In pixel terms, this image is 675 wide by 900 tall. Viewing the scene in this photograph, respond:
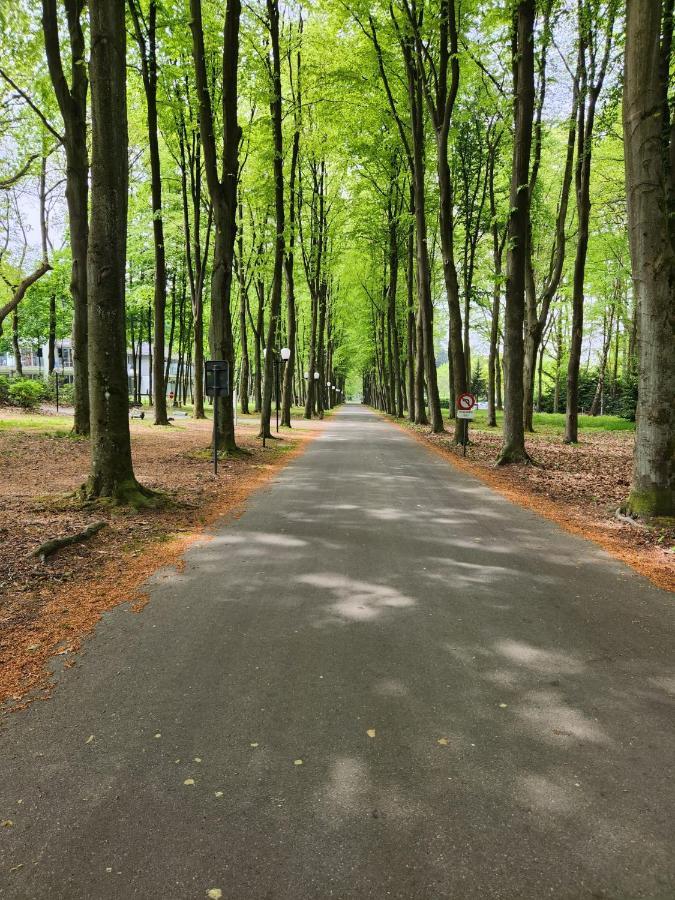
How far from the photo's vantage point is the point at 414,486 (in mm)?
10469

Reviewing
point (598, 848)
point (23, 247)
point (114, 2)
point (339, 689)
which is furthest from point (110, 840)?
point (23, 247)

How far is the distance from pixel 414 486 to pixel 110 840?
342 inches

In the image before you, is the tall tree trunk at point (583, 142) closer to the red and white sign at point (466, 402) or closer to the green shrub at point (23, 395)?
the red and white sign at point (466, 402)

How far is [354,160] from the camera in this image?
982 inches

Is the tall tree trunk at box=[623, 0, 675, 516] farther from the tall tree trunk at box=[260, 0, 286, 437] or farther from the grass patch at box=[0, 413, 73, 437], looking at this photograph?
the grass patch at box=[0, 413, 73, 437]

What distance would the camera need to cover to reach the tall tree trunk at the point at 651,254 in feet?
23.3

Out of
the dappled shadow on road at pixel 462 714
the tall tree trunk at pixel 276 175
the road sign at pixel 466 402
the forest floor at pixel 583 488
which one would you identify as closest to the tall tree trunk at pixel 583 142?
the forest floor at pixel 583 488

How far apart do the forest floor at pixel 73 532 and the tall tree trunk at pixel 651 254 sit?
5.75m

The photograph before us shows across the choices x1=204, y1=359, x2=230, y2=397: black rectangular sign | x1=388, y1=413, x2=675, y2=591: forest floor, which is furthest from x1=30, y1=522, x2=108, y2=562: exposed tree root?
x1=388, y1=413, x2=675, y2=591: forest floor

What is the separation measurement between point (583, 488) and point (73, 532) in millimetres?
8504

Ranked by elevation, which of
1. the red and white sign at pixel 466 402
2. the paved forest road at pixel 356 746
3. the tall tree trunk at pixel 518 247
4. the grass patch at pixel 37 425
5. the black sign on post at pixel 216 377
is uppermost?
the tall tree trunk at pixel 518 247

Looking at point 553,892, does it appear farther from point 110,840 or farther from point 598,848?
point 110,840

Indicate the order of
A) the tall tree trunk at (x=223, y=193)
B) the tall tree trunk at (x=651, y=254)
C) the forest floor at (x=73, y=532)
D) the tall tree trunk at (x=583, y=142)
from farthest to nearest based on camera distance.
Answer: the tall tree trunk at (x=583, y=142)
the tall tree trunk at (x=223, y=193)
the tall tree trunk at (x=651, y=254)
the forest floor at (x=73, y=532)

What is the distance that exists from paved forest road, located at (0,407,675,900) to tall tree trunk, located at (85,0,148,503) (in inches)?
125
